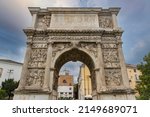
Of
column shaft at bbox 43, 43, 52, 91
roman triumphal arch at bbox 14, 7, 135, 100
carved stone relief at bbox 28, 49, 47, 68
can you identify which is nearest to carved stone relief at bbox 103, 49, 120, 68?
roman triumphal arch at bbox 14, 7, 135, 100

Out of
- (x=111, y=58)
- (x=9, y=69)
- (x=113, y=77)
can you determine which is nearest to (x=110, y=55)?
(x=111, y=58)

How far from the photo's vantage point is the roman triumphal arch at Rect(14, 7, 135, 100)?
10836 mm

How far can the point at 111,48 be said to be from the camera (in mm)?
12695

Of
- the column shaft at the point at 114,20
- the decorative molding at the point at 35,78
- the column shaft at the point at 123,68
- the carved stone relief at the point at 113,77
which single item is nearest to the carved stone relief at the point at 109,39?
the column shaft at the point at 123,68

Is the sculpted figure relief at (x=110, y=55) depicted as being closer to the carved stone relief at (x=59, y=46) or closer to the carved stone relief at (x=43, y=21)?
A: the carved stone relief at (x=59, y=46)

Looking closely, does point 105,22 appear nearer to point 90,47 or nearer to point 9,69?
point 90,47

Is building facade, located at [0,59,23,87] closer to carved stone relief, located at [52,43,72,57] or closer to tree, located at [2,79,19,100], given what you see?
tree, located at [2,79,19,100]

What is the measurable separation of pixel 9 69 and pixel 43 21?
1989 centimetres

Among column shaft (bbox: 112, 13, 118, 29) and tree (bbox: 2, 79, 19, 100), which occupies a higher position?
column shaft (bbox: 112, 13, 118, 29)

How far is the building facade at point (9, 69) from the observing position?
29.2 m

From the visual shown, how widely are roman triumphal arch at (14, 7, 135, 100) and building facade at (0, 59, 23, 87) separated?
19.2 m

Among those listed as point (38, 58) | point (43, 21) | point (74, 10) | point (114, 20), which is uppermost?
point (74, 10)

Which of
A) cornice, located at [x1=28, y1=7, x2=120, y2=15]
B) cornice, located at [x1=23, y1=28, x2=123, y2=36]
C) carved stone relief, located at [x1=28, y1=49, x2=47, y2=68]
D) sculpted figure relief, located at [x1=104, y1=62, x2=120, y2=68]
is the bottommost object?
sculpted figure relief, located at [x1=104, y1=62, x2=120, y2=68]

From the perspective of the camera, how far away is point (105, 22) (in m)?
13.9
